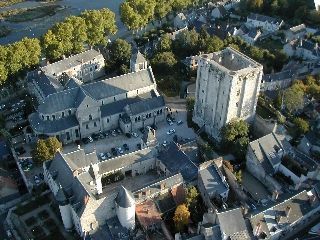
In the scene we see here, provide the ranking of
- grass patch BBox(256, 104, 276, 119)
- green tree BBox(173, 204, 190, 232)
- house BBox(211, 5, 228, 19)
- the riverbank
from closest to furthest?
green tree BBox(173, 204, 190, 232) < grass patch BBox(256, 104, 276, 119) < house BBox(211, 5, 228, 19) < the riverbank

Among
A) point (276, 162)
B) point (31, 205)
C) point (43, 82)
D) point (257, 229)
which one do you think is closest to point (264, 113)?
point (276, 162)

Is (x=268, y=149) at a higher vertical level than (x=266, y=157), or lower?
higher

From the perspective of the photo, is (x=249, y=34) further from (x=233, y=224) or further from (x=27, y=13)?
(x=27, y=13)

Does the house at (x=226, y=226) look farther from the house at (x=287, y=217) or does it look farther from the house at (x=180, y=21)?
the house at (x=180, y=21)

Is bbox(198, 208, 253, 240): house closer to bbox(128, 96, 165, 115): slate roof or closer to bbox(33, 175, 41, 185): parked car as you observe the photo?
bbox(33, 175, 41, 185): parked car

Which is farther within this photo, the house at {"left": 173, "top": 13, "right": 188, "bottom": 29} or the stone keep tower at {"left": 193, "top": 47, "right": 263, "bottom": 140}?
the house at {"left": 173, "top": 13, "right": 188, "bottom": 29}

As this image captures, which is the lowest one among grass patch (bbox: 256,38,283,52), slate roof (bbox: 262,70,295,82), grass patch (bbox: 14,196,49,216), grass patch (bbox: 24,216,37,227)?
grass patch (bbox: 24,216,37,227)

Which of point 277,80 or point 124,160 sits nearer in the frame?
point 124,160

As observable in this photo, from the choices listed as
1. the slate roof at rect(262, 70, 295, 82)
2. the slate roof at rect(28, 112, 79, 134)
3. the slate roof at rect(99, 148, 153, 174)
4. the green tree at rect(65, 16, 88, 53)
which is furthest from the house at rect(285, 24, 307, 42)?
the slate roof at rect(28, 112, 79, 134)
